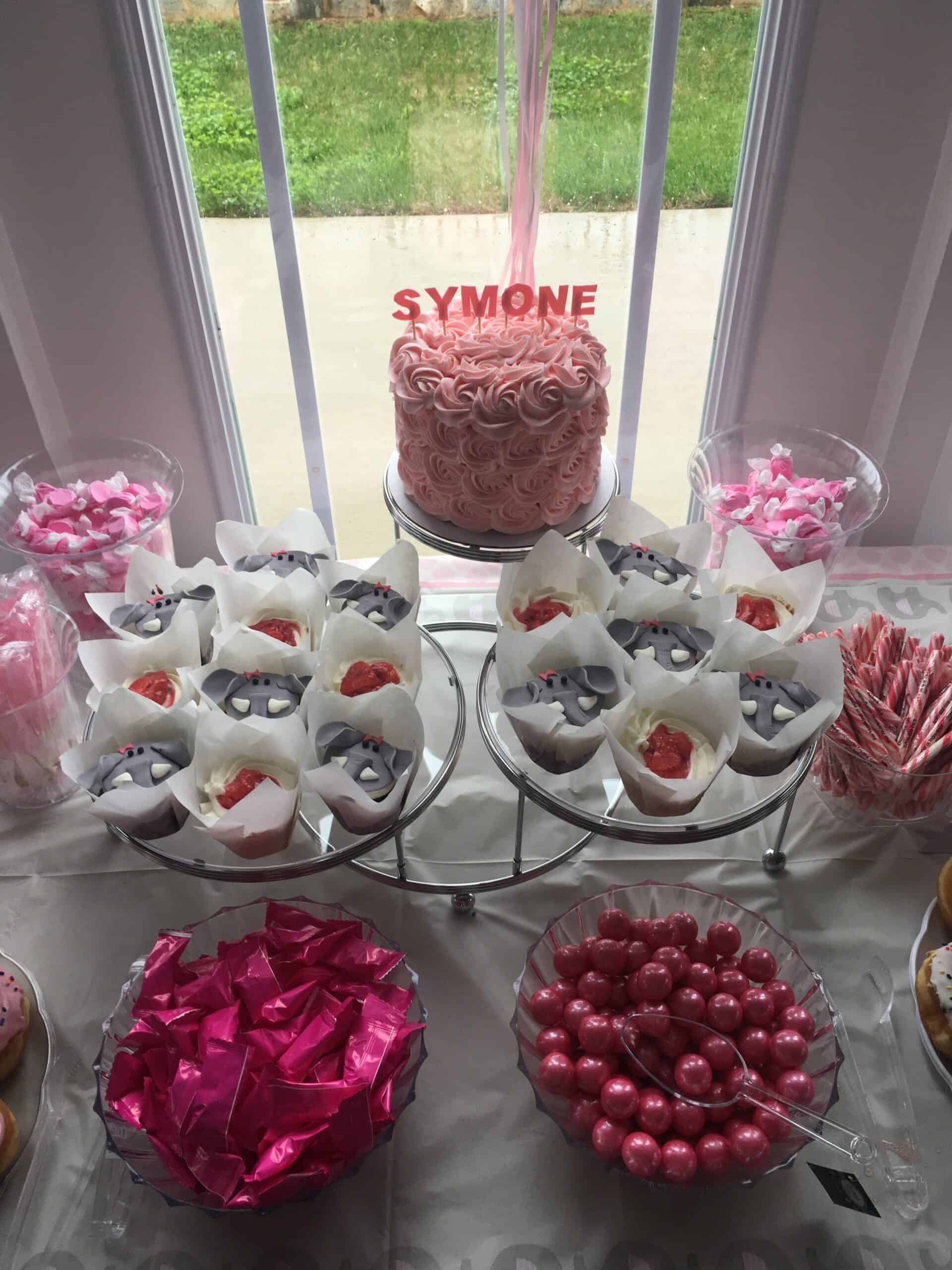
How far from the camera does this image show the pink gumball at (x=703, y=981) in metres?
1.11

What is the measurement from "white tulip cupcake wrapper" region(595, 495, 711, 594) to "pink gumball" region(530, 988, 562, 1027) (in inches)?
25.4

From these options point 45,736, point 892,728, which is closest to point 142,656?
point 45,736

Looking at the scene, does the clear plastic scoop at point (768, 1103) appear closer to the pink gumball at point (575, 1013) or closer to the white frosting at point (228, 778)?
the pink gumball at point (575, 1013)

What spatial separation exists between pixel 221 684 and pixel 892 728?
36.8 inches

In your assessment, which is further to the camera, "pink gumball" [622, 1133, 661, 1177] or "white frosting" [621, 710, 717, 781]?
"white frosting" [621, 710, 717, 781]

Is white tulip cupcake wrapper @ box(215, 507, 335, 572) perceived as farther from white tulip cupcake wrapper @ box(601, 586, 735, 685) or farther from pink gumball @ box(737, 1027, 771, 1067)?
pink gumball @ box(737, 1027, 771, 1067)

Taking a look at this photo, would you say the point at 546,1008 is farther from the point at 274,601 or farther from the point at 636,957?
the point at 274,601

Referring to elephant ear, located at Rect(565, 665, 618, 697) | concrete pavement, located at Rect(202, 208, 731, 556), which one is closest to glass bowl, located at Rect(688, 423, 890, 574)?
concrete pavement, located at Rect(202, 208, 731, 556)

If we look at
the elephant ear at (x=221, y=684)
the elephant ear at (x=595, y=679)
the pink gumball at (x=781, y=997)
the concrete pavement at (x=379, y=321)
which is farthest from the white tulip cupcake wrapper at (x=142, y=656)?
the concrete pavement at (x=379, y=321)

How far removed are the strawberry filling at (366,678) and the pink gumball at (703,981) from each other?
51cm

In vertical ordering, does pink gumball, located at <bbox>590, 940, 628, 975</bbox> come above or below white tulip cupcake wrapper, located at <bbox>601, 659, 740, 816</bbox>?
below

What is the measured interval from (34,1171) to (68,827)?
0.54 m

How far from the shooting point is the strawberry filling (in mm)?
1191

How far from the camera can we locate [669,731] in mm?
1140
